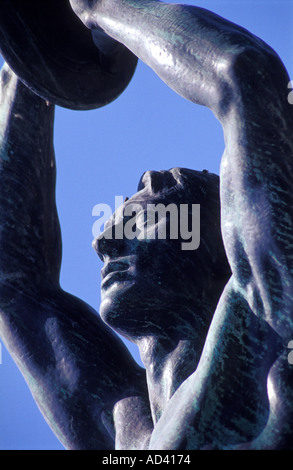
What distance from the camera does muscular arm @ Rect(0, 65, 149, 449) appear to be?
4.72 metres

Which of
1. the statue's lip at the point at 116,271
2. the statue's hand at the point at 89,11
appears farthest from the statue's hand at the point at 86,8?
the statue's lip at the point at 116,271

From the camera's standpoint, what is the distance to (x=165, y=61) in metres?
3.74

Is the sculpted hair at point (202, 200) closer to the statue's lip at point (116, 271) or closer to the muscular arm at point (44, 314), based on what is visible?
the statue's lip at point (116, 271)

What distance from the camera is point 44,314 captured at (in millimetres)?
4848

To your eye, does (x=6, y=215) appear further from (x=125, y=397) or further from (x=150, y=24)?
(x=150, y=24)

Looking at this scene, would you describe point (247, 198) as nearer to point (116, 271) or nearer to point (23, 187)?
point (116, 271)

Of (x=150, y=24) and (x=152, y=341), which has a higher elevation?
(x=150, y=24)

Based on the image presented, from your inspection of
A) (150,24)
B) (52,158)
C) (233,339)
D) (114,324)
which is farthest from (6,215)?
(233,339)

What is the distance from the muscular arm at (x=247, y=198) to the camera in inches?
134

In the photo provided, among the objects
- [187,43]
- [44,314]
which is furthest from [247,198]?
[44,314]

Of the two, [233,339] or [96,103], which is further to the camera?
[96,103]

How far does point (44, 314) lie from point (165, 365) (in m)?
0.73

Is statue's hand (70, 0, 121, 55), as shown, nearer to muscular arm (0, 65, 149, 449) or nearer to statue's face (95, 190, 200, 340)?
muscular arm (0, 65, 149, 449)
